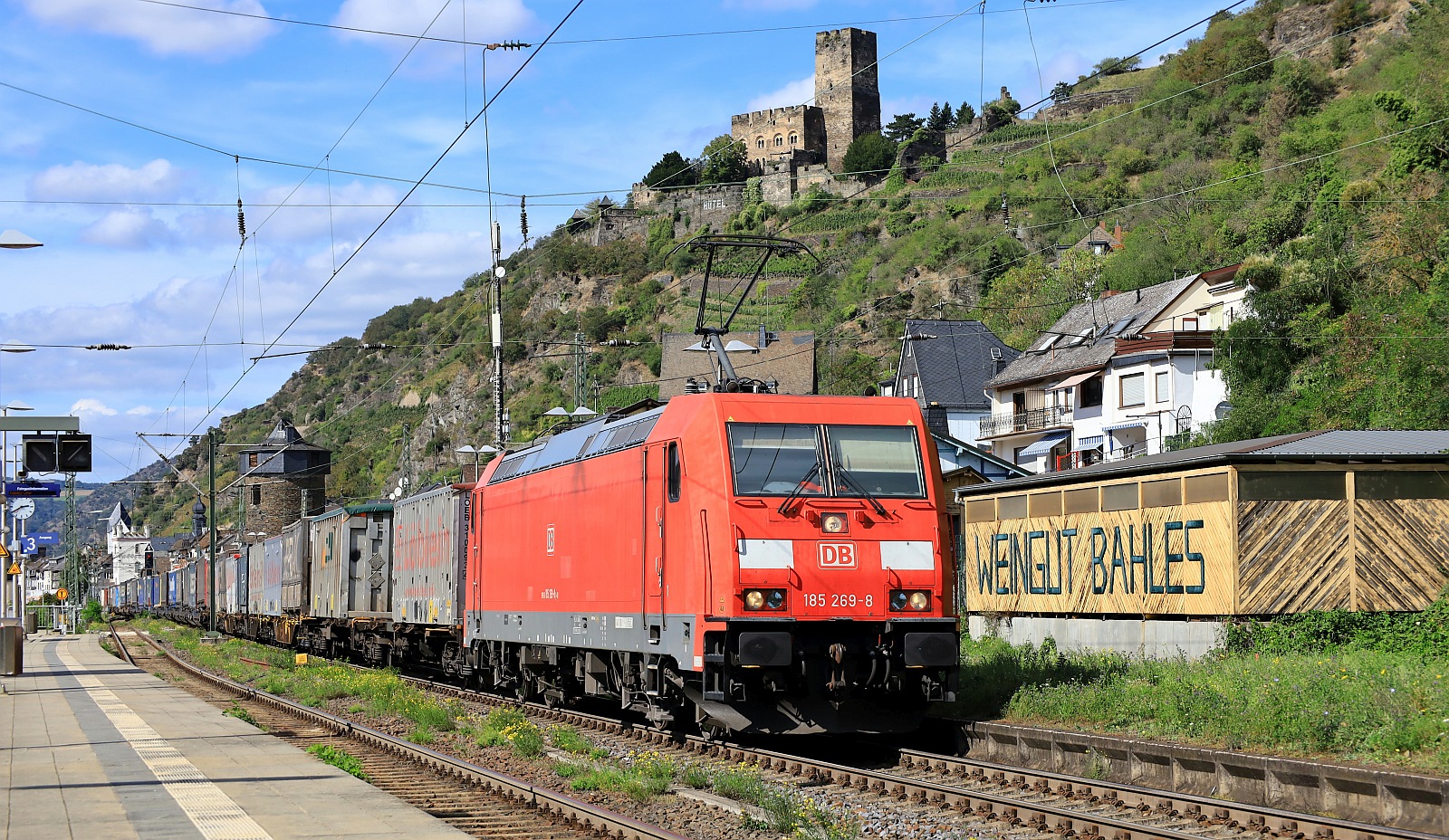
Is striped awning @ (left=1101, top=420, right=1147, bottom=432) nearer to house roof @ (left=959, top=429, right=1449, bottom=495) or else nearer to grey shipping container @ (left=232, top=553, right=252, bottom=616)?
house roof @ (left=959, top=429, right=1449, bottom=495)

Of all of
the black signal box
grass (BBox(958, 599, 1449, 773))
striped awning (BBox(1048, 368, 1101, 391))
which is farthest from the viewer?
striped awning (BBox(1048, 368, 1101, 391))

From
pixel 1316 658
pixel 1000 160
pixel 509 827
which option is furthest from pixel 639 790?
pixel 1000 160

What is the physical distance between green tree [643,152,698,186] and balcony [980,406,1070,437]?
109m

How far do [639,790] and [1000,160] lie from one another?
140 meters

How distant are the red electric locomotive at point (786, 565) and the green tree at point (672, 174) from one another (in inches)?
6214

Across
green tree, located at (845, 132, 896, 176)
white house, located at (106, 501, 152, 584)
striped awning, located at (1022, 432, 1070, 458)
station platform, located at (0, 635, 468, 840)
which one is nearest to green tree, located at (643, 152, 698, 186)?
green tree, located at (845, 132, 896, 176)

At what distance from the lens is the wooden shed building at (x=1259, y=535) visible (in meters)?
18.9

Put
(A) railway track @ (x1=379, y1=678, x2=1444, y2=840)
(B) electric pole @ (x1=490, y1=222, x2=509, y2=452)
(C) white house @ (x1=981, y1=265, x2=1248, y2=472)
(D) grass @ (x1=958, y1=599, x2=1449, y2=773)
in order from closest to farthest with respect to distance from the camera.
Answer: (A) railway track @ (x1=379, y1=678, x2=1444, y2=840)
(D) grass @ (x1=958, y1=599, x2=1449, y2=773)
(B) electric pole @ (x1=490, y1=222, x2=509, y2=452)
(C) white house @ (x1=981, y1=265, x2=1248, y2=472)

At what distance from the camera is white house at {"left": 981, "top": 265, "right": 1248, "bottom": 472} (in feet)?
178

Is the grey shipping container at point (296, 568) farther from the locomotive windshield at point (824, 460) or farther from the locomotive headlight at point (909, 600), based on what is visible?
the locomotive headlight at point (909, 600)

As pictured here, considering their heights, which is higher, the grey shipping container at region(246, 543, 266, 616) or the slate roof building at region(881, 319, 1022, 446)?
the slate roof building at region(881, 319, 1022, 446)

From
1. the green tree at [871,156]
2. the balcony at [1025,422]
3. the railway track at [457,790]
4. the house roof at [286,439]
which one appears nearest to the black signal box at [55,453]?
the railway track at [457,790]

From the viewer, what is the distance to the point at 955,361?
230 feet

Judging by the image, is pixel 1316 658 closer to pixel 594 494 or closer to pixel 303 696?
pixel 594 494
